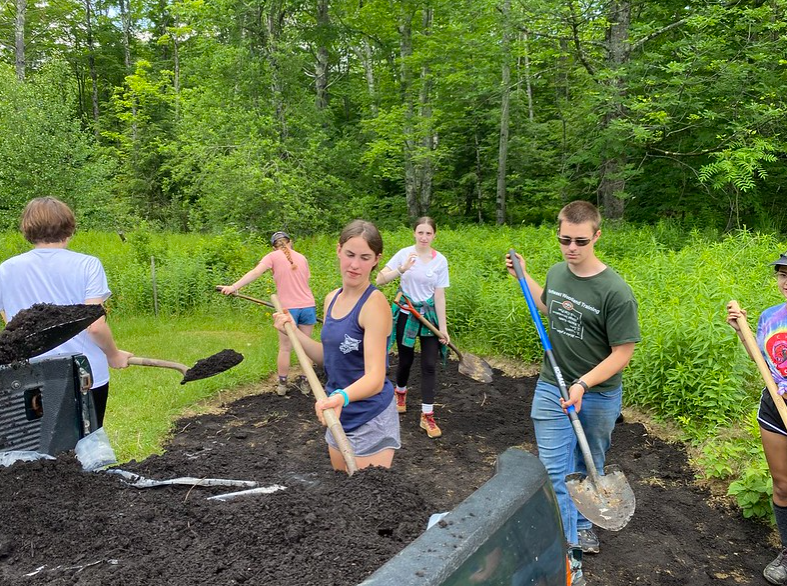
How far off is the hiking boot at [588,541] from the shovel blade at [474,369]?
9.31ft

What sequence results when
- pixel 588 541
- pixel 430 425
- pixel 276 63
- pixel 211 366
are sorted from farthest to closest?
pixel 276 63 < pixel 430 425 < pixel 211 366 < pixel 588 541

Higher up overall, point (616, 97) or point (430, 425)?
point (616, 97)

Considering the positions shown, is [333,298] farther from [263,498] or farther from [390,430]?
[263,498]

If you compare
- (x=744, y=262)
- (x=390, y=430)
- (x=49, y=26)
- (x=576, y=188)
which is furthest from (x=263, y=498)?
(x=49, y=26)

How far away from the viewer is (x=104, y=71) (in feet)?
110

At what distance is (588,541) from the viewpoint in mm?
3338

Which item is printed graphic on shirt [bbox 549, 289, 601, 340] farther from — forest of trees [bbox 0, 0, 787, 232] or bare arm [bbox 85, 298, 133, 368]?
forest of trees [bbox 0, 0, 787, 232]

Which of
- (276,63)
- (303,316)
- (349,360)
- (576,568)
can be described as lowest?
(576,568)

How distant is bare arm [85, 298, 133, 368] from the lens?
2799 mm

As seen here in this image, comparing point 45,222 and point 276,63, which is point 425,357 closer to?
point 45,222

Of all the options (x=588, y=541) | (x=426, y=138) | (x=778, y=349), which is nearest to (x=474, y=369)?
(x=588, y=541)

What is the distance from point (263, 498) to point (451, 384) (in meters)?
5.03

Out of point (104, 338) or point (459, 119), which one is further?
point (459, 119)

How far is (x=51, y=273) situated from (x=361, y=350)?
1514 millimetres
